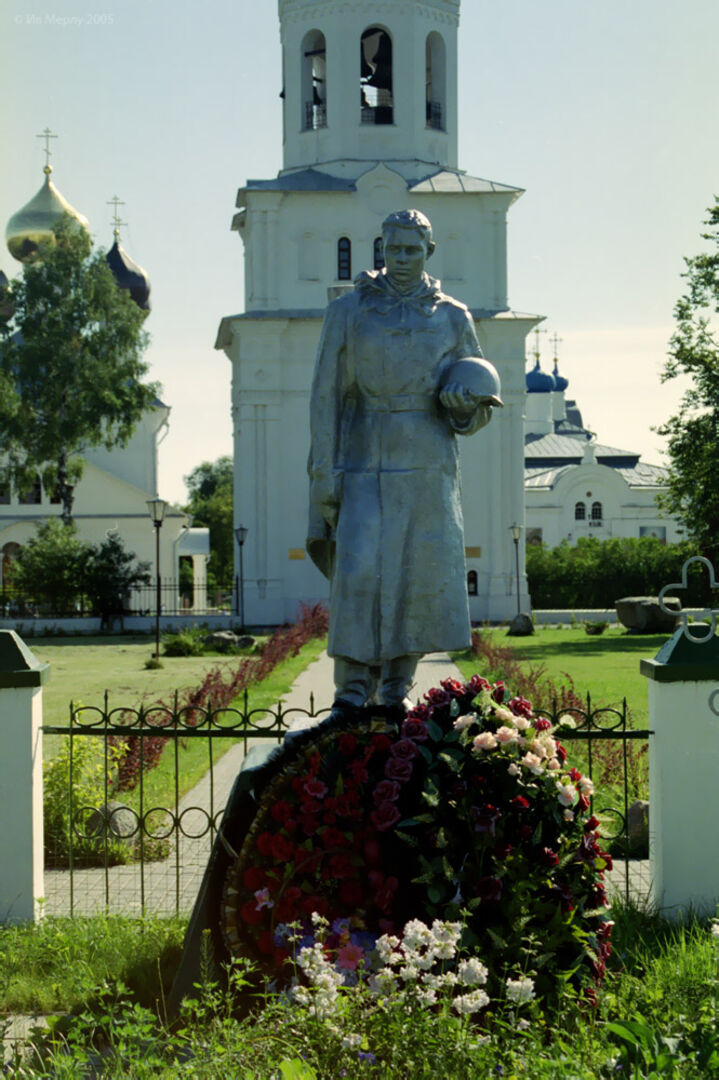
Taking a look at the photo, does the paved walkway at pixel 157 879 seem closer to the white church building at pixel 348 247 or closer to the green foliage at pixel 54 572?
the white church building at pixel 348 247

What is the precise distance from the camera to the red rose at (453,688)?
4766 millimetres

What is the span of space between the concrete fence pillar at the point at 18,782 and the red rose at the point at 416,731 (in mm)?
2276

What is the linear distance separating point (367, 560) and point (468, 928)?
5.51 ft

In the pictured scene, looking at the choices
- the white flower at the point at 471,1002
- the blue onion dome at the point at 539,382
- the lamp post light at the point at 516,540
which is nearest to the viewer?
the white flower at the point at 471,1002

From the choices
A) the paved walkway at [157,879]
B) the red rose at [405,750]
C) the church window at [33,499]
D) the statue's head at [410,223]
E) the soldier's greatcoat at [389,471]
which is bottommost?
the paved walkway at [157,879]

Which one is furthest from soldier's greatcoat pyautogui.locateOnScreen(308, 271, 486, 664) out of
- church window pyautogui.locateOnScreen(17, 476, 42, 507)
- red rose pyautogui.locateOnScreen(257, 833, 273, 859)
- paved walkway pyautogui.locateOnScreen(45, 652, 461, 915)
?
church window pyautogui.locateOnScreen(17, 476, 42, 507)

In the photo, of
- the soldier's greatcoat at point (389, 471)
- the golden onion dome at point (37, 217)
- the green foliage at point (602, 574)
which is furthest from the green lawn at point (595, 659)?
the golden onion dome at point (37, 217)

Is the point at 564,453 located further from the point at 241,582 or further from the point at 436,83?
the point at 241,582

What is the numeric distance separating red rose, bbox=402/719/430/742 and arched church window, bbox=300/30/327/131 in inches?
1216

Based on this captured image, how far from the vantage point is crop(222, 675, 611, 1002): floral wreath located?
13.9 feet

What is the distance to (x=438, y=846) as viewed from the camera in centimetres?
427

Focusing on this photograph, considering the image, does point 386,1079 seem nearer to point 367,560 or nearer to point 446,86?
Result: point 367,560

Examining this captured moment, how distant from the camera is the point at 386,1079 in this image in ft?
11.2

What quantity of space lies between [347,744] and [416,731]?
267 mm
